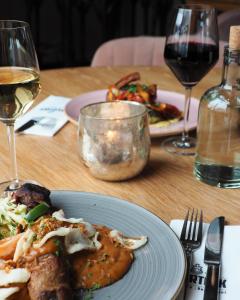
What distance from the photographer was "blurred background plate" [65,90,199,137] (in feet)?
3.55

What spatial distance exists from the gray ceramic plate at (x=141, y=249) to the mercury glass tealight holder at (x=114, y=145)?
0.12m

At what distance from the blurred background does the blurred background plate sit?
3.27 meters

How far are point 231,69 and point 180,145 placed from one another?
0.87 ft

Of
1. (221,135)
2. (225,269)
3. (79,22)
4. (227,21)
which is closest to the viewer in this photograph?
(225,269)

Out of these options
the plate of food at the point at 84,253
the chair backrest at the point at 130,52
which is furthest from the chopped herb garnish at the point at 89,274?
the chair backrest at the point at 130,52

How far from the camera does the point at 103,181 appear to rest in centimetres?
93

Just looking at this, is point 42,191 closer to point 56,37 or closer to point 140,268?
point 140,268

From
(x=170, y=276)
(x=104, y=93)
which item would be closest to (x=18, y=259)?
(x=170, y=276)

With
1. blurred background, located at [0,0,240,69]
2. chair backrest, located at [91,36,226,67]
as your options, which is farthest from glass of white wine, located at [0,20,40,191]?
blurred background, located at [0,0,240,69]

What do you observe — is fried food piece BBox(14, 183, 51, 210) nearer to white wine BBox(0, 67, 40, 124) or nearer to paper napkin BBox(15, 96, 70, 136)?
white wine BBox(0, 67, 40, 124)

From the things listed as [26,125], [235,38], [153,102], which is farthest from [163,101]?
[235,38]

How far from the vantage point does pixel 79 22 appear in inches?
183

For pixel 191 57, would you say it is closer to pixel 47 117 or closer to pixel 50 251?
pixel 47 117

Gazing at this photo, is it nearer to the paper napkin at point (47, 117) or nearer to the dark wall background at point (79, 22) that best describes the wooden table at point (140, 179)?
the paper napkin at point (47, 117)
